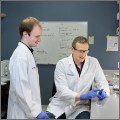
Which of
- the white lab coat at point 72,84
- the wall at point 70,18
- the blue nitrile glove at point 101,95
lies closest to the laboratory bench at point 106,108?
the blue nitrile glove at point 101,95

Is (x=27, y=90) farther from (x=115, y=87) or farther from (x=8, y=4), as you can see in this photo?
(x=8, y=4)

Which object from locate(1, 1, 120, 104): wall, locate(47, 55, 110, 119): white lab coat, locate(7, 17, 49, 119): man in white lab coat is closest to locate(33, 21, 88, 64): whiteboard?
locate(1, 1, 120, 104): wall

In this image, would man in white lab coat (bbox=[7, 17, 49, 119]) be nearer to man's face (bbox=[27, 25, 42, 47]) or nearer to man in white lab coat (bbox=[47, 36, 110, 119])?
man's face (bbox=[27, 25, 42, 47])

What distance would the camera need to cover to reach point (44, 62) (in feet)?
14.0

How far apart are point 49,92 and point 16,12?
164 centimetres

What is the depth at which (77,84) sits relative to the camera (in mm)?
2211

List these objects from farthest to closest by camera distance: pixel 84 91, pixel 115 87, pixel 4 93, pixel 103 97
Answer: pixel 4 93 → pixel 115 87 → pixel 84 91 → pixel 103 97

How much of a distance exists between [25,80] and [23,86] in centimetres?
4

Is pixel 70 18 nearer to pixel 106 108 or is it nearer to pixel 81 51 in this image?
pixel 81 51

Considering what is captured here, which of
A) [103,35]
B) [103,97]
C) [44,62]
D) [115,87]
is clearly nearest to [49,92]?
[44,62]

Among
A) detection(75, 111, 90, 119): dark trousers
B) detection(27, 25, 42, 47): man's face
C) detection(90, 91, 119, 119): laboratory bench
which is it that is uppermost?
detection(27, 25, 42, 47): man's face

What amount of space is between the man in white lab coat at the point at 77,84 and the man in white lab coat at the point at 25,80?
0.51m

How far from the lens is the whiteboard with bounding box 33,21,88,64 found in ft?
13.6

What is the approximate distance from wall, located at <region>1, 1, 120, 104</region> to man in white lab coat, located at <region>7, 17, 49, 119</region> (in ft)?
8.72
